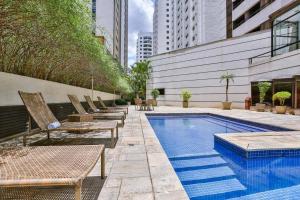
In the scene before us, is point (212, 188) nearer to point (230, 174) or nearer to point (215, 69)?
point (230, 174)

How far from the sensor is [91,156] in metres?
2.35

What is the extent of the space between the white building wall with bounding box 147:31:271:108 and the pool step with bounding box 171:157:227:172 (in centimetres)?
1621

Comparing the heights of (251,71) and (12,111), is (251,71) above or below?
above

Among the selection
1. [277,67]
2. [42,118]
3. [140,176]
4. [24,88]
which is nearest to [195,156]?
[140,176]

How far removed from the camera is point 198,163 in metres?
4.41

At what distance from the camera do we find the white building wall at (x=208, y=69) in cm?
1969

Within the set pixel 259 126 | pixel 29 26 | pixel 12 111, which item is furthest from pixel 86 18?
pixel 259 126

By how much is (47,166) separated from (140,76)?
87.9 ft

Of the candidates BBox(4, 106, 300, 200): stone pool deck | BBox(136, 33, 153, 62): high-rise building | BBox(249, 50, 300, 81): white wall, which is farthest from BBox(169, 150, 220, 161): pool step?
BBox(136, 33, 153, 62): high-rise building

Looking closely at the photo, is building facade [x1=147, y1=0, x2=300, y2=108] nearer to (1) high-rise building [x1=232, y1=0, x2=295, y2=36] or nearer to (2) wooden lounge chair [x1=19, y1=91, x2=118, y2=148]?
(1) high-rise building [x1=232, y1=0, x2=295, y2=36]

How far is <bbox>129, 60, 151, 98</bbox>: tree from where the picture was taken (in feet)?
90.1

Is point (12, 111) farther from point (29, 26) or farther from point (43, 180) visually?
point (43, 180)

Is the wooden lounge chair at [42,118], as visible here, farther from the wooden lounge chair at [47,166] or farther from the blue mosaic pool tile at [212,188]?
the blue mosaic pool tile at [212,188]

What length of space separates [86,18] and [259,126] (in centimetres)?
678
